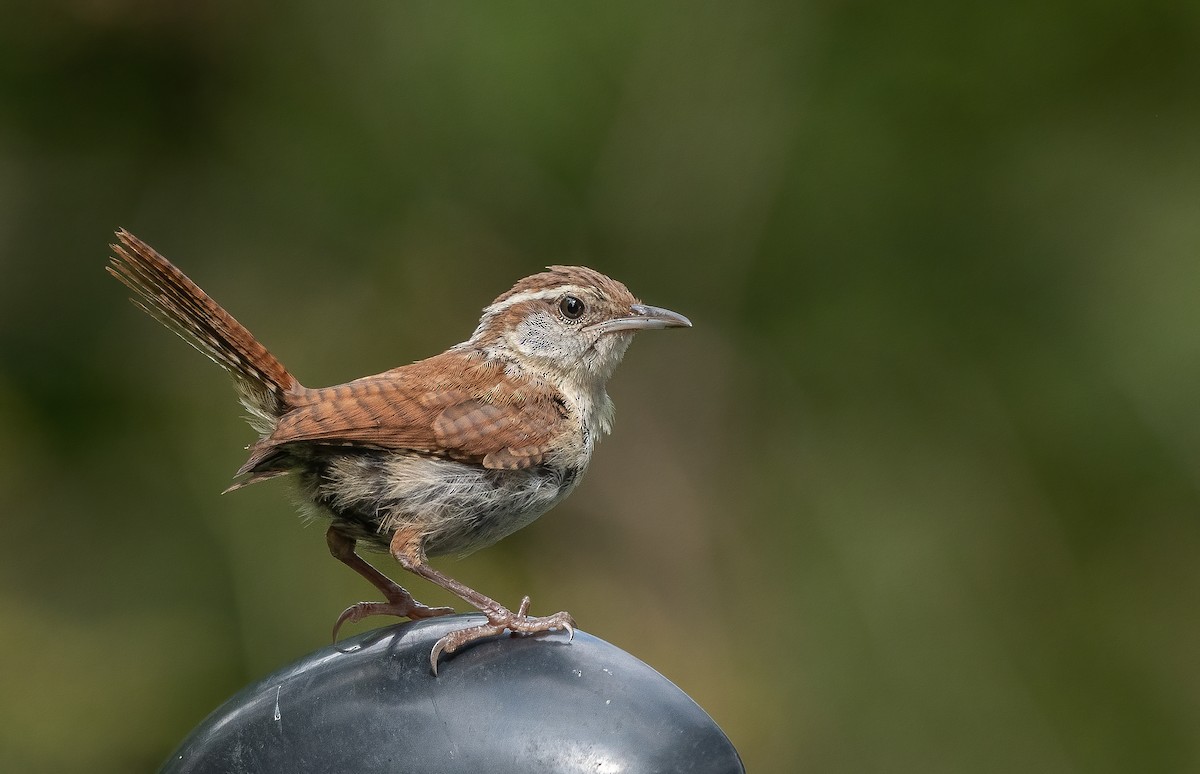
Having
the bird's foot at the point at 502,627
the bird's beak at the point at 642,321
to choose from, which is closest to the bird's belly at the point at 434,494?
the bird's foot at the point at 502,627

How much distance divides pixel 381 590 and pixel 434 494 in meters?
0.40

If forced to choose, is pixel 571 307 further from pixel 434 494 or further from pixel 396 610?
pixel 396 610

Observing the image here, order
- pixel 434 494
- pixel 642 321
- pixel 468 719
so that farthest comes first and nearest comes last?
pixel 642 321, pixel 434 494, pixel 468 719

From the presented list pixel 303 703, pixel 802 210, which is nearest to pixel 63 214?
pixel 802 210

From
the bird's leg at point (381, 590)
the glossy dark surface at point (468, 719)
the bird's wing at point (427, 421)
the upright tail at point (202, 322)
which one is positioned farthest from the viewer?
the bird's leg at point (381, 590)

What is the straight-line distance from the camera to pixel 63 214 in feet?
15.3

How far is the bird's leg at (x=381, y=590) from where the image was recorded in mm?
3234

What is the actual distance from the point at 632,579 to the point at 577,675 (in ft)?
7.11

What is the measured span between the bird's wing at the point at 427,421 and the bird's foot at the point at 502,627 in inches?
18.8

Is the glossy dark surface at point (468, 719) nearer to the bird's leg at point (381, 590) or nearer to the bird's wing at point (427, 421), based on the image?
the bird's wing at point (427, 421)

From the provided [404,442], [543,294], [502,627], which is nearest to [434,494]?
[404,442]

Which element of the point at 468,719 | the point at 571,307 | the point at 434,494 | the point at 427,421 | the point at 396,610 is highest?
the point at 571,307

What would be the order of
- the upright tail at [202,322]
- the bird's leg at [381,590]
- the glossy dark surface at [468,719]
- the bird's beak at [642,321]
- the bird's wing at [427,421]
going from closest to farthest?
the glossy dark surface at [468,719], the bird's wing at [427,421], the upright tail at [202,322], the bird's leg at [381,590], the bird's beak at [642,321]

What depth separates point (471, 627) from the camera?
2475 mm
